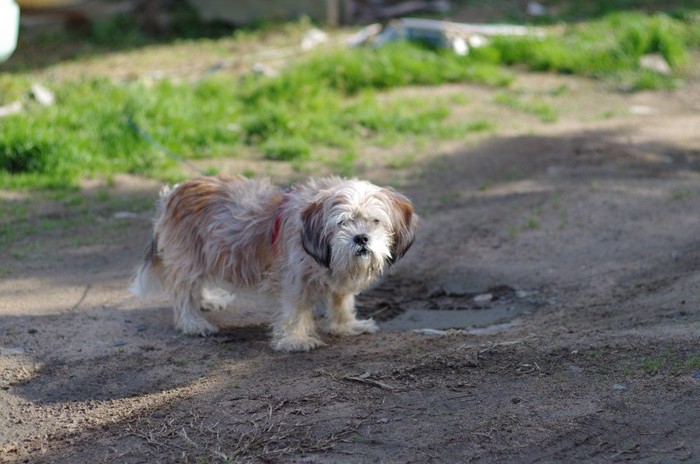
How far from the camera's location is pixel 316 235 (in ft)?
17.3

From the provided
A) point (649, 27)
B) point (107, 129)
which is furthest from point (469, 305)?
point (649, 27)

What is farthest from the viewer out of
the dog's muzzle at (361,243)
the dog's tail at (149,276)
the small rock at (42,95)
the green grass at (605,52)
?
the green grass at (605,52)

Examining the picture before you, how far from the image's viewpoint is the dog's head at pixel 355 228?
5.17 metres

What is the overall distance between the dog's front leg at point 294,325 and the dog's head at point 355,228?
414mm

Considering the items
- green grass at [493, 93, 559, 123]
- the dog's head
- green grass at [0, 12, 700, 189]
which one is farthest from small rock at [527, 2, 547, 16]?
the dog's head

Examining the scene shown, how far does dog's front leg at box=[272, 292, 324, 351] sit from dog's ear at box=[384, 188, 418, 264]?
0.61 meters

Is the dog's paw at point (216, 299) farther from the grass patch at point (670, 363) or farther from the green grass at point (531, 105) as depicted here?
the green grass at point (531, 105)

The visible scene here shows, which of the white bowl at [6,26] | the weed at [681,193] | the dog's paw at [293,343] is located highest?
the white bowl at [6,26]

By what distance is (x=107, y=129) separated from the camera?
31.3ft

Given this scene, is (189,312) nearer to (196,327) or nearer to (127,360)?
(196,327)

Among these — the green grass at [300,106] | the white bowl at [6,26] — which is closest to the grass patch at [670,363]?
the green grass at [300,106]

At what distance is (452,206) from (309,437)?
13.3 ft

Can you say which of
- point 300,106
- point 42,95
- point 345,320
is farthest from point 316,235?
point 42,95

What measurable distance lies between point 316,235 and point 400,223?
0.48 m
